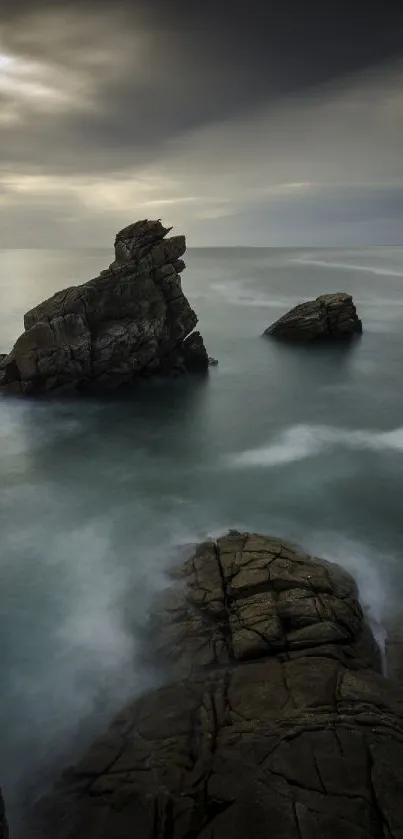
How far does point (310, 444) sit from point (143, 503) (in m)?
12.6

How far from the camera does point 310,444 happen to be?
34281 millimetres

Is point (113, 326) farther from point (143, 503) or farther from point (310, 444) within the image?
point (143, 503)

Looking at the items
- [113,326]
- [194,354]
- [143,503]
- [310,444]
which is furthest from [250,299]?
[143,503]

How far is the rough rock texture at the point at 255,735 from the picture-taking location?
36.6 feet

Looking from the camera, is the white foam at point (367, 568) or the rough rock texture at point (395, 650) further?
the white foam at point (367, 568)

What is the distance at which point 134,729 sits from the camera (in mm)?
13859

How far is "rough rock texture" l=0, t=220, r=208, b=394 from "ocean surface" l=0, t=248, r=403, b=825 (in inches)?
109

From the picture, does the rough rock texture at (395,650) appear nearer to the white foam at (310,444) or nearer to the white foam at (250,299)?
the white foam at (310,444)

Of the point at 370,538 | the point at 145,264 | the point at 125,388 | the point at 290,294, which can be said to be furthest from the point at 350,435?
the point at 290,294

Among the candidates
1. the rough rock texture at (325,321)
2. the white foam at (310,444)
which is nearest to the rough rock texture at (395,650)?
the white foam at (310,444)

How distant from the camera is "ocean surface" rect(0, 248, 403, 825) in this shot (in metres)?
16.4

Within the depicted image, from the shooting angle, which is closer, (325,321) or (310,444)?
(310,444)

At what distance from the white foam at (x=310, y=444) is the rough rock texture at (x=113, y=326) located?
51.2 feet

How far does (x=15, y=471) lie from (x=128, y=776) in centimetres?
2178
